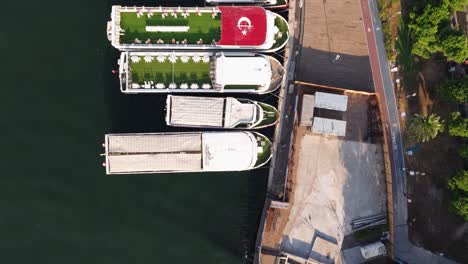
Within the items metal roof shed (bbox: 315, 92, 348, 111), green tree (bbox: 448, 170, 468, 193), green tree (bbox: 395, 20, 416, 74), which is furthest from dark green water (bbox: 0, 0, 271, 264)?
green tree (bbox: 395, 20, 416, 74)

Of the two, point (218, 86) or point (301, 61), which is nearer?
point (218, 86)

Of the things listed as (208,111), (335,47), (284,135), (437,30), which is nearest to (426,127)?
(437,30)

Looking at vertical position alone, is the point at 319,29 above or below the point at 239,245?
above

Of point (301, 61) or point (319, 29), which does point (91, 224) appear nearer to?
point (301, 61)

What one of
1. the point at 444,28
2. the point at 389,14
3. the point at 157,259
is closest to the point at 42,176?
the point at 157,259

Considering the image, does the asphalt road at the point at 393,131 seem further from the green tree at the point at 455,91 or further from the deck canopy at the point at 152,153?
the deck canopy at the point at 152,153

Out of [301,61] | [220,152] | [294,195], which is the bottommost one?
[294,195]
